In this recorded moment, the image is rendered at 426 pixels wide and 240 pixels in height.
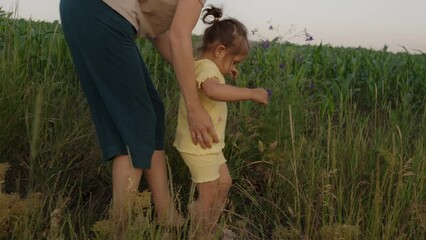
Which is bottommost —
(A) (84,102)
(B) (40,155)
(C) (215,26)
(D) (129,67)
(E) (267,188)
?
(E) (267,188)

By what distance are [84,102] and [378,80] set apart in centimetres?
333

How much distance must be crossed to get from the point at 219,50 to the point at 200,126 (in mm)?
379

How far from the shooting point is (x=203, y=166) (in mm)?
2277

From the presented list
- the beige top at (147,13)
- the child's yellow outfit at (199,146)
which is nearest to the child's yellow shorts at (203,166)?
the child's yellow outfit at (199,146)

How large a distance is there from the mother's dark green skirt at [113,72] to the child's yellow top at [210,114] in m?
0.20

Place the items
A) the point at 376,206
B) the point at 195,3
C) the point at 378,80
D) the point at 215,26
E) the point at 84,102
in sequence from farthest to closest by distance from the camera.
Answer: the point at 378,80 → the point at 84,102 → the point at 215,26 → the point at 376,206 → the point at 195,3

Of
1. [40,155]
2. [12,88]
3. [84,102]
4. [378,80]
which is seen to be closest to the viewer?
[40,155]

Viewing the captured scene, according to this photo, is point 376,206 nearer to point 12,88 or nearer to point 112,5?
point 112,5

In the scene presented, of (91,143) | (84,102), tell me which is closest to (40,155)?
(91,143)

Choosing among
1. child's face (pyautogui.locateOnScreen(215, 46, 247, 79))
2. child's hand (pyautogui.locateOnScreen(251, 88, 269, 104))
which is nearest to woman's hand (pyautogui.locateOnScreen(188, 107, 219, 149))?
child's hand (pyautogui.locateOnScreen(251, 88, 269, 104))

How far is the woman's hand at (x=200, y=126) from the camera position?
2098 mm

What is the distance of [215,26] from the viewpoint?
236 cm

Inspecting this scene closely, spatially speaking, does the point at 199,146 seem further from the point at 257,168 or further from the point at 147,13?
the point at 257,168

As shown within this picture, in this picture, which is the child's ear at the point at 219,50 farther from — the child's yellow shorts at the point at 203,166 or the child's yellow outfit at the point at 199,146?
Result: the child's yellow shorts at the point at 203,166
